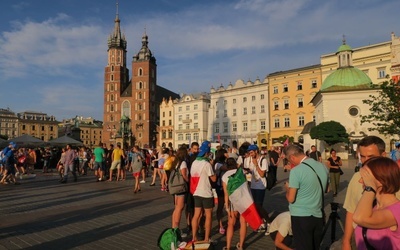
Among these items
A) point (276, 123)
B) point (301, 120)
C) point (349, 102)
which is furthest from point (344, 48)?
point (276, 123)

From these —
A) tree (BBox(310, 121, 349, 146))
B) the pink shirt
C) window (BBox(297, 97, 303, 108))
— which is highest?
window (BBox(297, 97, 303, 108))

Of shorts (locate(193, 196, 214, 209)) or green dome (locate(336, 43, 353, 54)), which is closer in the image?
shorts (locate(193, 196, 214, 209))

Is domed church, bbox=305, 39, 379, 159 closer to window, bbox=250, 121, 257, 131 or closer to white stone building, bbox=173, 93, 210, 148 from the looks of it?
window, bbox=250, 121, 257, 131

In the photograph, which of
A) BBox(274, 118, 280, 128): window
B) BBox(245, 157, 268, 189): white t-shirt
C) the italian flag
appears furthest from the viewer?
BBox(274, 118, 280, 128): window

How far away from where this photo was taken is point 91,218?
8.23 metres

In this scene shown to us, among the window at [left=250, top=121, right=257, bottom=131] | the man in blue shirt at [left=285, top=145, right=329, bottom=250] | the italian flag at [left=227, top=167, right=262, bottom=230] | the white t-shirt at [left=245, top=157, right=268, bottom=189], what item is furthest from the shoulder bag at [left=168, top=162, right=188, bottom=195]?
the window at [left=250, top=121, right=257, bottom=131]

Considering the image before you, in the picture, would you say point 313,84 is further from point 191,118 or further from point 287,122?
point 191,118

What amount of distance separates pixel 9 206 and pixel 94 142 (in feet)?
465

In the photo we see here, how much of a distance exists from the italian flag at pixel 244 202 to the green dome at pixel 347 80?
1538 inches

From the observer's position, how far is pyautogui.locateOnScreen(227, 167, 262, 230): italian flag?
18.3ft

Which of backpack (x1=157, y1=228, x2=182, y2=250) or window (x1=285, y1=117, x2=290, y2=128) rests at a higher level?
window (x1=285, y1=117, x2=290, y2=128)

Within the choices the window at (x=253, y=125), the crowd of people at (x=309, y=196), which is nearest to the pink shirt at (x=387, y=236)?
the crowd of people at (x=309, y=196)

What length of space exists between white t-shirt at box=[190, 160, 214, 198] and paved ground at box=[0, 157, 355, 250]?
1.09m

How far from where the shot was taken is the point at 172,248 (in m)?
5.06
